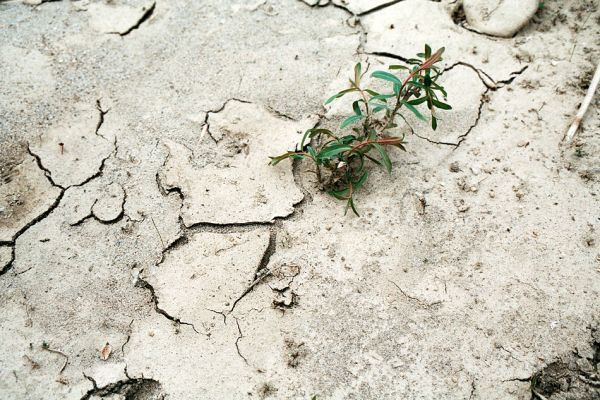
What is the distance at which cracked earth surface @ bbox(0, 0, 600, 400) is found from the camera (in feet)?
5.89

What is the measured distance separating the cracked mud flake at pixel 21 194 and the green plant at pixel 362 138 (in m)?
1.09

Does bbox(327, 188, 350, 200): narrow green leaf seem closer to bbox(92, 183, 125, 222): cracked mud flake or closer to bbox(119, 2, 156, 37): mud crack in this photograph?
bbox(92, 183, 125, 222): cracked mud flake

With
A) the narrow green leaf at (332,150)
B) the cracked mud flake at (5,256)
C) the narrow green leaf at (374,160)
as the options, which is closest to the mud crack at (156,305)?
the cracked mud flake at (5,256)

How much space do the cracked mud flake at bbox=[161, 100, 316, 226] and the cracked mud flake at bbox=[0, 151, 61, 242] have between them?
56cm

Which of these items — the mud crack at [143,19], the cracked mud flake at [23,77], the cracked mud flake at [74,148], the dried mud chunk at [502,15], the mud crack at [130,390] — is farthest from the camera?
the mud crack at [143,19]

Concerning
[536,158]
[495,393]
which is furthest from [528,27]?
[495,393]

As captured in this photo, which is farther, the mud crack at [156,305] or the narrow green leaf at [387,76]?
the narrow green leaf at [387,76]

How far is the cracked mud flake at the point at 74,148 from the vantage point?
231 centimetres

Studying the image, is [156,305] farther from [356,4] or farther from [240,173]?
[356,4]

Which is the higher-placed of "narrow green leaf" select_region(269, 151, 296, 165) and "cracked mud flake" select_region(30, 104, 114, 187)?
"narrow green leaf" select_region(269, 151, 296, 165)

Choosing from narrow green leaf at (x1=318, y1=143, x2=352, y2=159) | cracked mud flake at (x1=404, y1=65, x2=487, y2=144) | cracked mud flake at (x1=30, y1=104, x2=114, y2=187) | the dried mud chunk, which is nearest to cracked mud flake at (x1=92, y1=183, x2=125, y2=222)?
cracked mud flake at (x1=30, y1=104, x2=114, y2=187)

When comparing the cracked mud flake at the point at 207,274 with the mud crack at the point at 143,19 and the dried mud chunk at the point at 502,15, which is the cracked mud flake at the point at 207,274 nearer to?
the mud crack at the point at 143,19

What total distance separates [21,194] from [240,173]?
1036 mm

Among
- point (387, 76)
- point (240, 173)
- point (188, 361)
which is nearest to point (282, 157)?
point (240, 173)
